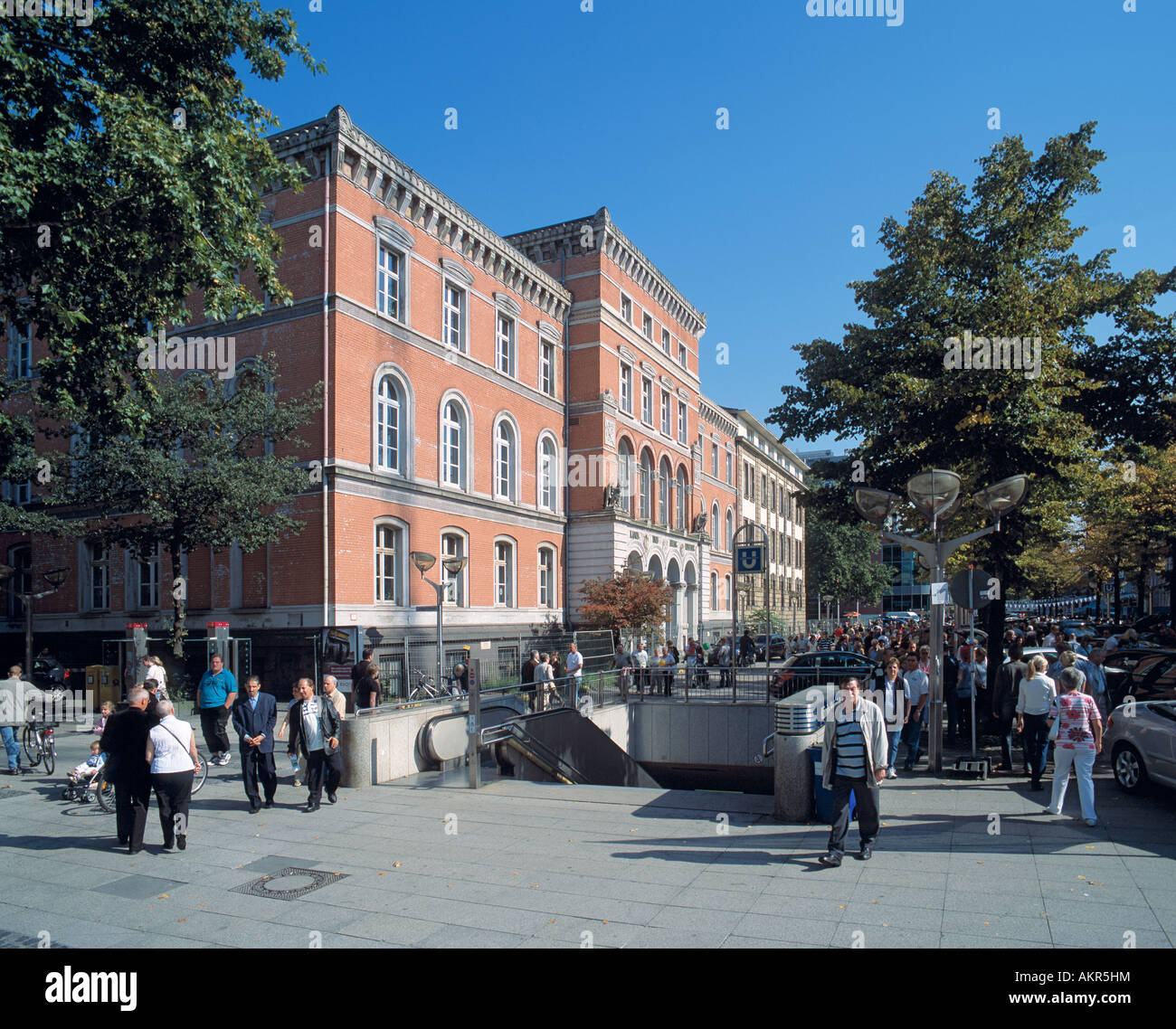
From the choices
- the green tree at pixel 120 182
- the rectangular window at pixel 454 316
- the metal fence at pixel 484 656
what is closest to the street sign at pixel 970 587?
the green tree at pixel 120 182

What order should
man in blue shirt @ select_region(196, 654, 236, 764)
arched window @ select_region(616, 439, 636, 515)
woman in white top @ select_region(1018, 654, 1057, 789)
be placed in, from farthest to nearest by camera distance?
1. arched window @ select_region(616, 439, 636, 515)
2. man in blue shirt @ select_region(196, 654, 236, 764)
3. woman in white top @ select_region(1018, 654, 1057, 789)

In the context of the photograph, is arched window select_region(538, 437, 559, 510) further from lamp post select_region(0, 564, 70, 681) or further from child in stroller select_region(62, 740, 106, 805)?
child in stroller select_region(62, 740, 106, 805)

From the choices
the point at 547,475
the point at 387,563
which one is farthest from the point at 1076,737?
the point at 547,475

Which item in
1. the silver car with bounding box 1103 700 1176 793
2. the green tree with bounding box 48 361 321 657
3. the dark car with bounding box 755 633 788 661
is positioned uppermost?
the green tree with bounding box 48 361 321 657

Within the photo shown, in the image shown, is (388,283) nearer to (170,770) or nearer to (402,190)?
(402,190)

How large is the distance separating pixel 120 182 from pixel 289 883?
878 centimetres

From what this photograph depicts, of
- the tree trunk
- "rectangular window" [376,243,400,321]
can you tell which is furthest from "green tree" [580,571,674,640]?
the tree trunk

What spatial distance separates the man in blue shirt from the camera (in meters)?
12.3

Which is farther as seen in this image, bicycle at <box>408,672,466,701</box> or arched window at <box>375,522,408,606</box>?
arched window at <box>375,522,408,606</box>

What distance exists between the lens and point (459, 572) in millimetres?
28562

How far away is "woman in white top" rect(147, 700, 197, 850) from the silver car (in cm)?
1052
